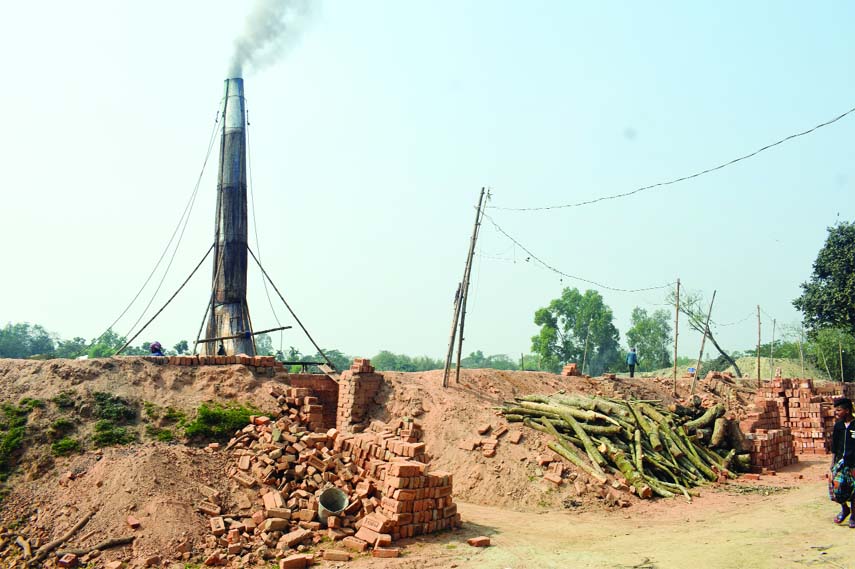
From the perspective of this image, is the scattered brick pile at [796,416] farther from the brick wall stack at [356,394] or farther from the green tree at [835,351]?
the green tree at [835,351]

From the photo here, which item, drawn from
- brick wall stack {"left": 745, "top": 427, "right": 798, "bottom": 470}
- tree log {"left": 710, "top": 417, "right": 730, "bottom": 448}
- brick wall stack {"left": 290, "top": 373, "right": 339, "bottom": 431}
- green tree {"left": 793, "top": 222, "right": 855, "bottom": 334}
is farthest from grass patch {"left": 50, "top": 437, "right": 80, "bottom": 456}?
green tree {"left": 793, "top": 222, "right": 855, "bottom": 334}

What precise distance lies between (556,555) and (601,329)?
1837 inches

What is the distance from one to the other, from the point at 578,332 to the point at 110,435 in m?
44.2

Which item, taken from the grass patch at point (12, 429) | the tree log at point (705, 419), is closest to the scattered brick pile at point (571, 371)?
the tree log at point (705, 419)

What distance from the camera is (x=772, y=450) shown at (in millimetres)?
13719

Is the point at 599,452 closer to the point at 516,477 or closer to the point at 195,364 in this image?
the point at 516,477

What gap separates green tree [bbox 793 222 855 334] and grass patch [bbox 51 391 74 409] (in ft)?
104

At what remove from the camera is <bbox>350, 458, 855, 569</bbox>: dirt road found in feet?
22.4

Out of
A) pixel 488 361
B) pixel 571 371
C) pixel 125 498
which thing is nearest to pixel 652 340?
pixel 488 361

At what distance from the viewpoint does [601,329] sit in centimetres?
5222

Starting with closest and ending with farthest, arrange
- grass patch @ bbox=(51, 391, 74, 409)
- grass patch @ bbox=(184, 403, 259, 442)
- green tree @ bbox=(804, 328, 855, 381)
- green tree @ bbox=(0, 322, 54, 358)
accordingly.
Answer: grass patch @ bbox=(51, 391, 74, 409)
grass patch @ bbox=(184, 403, 259, 442)
green tree @ bbox=(804, 328, 855, 381)
green tree @ bbox=(0, 322, 54, 358)

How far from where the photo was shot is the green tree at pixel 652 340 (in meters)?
61.8

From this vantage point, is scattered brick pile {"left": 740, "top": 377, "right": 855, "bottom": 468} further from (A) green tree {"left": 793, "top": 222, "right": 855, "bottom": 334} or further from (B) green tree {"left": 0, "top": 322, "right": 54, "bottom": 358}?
(B) green tree {"left": 0, "top": 322, "right": 54, "bottom": 358}

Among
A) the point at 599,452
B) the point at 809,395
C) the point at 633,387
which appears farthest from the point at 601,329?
the point at 599,452
